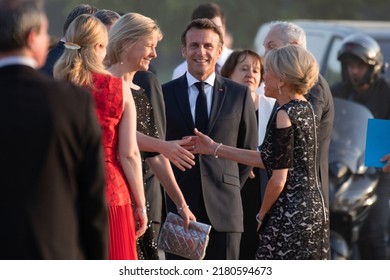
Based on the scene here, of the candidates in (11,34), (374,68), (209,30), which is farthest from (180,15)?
(11,34)

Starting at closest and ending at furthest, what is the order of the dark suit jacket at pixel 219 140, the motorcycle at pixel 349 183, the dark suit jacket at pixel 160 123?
the dark suit jacket at pixel 160 123, the dark suit jacket at pixel 219 140, the motorcycle at pixel 349 183

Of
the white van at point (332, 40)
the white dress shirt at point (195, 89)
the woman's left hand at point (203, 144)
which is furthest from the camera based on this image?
the white van at point (332, 40)

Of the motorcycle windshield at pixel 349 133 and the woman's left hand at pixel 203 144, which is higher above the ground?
the woman's left hand at pixel 203 144

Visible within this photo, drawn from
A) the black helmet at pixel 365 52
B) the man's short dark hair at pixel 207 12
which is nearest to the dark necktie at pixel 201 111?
the man's short dark hair at pixel 207 12

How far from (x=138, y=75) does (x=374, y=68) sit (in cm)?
409

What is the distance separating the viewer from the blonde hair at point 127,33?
674 centimetres

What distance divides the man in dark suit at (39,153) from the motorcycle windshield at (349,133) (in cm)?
651

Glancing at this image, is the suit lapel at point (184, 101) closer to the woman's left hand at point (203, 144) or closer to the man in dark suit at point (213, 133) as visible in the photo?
the man in dark suit at point (213, 133)

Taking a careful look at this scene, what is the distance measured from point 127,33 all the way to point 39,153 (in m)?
2.57

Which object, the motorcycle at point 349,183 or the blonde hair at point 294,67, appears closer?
the blonde hair at point 294,67

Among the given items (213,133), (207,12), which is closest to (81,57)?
(213,133)

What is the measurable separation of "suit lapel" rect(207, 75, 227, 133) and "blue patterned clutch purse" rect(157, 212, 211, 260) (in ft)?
2.60

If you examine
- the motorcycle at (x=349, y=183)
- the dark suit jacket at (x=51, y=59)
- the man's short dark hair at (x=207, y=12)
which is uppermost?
the man's short dark hair at (x=207, y=12)

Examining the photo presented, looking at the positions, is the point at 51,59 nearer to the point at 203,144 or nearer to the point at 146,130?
the point at 146,130
